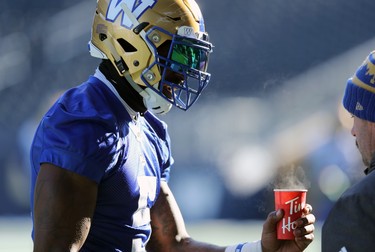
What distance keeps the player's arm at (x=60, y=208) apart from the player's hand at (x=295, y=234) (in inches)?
31.1

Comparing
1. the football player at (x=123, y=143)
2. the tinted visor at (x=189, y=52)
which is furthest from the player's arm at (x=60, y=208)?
the tinted visor at (x=189, y=52)

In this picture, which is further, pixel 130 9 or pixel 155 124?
A: pixel 155 124

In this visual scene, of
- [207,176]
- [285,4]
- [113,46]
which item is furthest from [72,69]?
[113,46]

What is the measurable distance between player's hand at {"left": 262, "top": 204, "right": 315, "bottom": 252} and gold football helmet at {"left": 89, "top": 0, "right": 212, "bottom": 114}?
21.6 inches

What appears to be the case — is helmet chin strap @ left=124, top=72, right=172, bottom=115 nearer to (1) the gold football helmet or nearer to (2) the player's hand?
(1) the gold football helmet

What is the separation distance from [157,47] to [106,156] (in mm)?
543

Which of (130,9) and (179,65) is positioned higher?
(130,9)

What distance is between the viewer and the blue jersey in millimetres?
2537

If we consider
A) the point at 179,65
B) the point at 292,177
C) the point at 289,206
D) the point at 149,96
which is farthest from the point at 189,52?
the point at 292,177

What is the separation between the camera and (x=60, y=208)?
2.48 m

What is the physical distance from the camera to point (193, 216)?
9.37 m

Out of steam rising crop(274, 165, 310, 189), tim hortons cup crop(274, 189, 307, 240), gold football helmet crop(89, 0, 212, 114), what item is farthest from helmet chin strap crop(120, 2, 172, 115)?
steam rising crop(274, 165, 310, 189)

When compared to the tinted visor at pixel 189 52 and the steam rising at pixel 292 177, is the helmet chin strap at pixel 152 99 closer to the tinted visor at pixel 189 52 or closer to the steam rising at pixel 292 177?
the tinted visor at pixel 189 52

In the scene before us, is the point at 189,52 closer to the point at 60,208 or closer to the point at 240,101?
the point at 60,208
